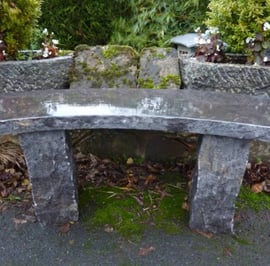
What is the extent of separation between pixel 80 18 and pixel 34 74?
159cm

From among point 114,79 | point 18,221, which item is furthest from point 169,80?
point 18,221

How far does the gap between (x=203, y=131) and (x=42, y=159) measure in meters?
0.83

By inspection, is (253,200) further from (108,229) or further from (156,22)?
(156,22)

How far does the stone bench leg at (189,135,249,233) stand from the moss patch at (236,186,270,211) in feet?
1.01

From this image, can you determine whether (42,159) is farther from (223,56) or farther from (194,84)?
(223,56)

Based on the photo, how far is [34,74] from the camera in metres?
2.56

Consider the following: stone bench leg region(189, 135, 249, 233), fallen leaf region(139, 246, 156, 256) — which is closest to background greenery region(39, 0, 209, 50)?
stone bench leg region(189, 135, 249, 233)

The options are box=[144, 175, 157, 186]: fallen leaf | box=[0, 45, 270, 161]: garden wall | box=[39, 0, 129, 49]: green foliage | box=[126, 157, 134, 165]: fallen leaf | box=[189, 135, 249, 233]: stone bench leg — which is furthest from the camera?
box=[39, 0, 129, 49]: green foliage

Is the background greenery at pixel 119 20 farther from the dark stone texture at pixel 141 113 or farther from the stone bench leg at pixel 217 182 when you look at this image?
the stone bench leg at pixel 217 182

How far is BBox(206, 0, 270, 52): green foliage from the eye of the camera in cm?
245

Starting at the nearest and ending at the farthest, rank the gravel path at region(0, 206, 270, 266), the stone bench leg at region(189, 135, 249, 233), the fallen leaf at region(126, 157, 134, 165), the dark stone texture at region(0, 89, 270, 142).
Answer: the dark stone texture at region(0, 89, 270, 142) < the stone bench leg at region(189, 135, 249, 233) < the gravel path at region(0, 206, 270, 266) < the fallen leaf at region(126, 157, 134, 165)

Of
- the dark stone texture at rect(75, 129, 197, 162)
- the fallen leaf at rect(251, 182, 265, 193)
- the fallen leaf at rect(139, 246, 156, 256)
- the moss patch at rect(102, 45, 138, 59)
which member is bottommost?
the fallen leaf at rect(139, 246, 156, 256)

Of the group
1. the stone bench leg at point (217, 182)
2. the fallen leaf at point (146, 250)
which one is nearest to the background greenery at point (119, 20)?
the stone bench leg at point (217, 182)

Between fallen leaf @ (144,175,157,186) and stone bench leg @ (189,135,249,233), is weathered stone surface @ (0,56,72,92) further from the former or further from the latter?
stone bench leg @ (189,135,249,233)
